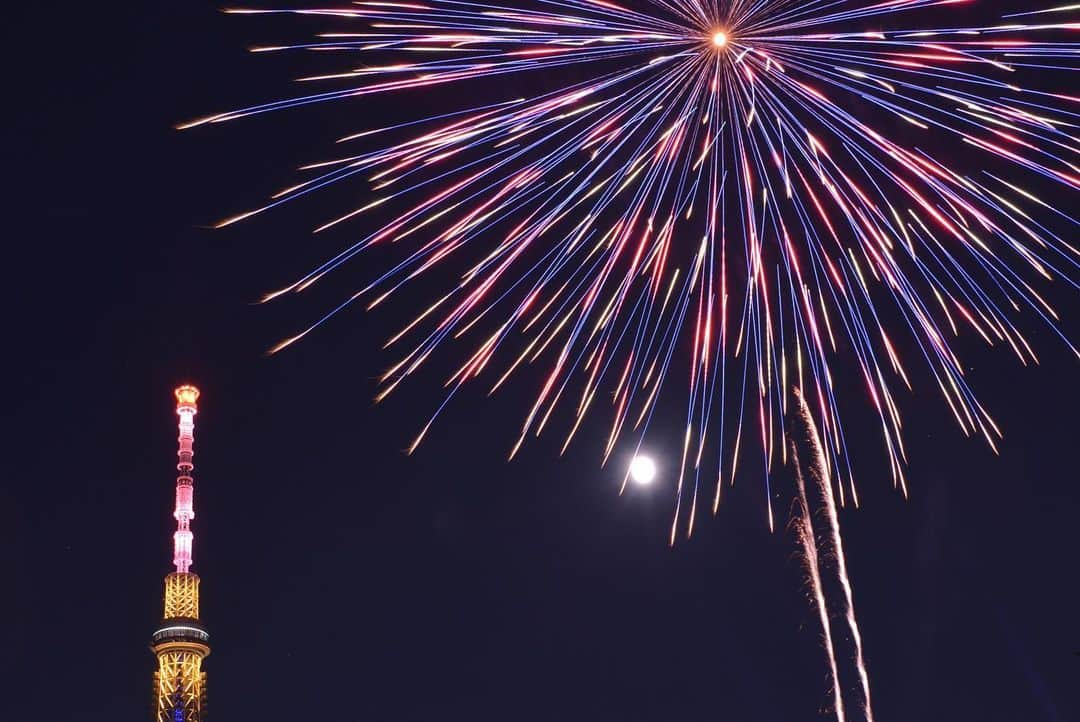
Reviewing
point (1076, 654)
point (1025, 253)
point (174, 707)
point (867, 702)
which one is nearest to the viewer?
point (1025, 253)

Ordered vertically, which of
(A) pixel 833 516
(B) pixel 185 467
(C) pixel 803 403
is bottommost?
(A) pixel 833 516

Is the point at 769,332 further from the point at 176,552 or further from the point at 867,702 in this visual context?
the point at 176,552

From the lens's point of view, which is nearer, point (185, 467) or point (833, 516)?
point (833, 516)

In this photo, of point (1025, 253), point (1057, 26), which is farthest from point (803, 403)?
point (1057, 26)

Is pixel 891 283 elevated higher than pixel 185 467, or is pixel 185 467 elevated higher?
pixel 185 467
